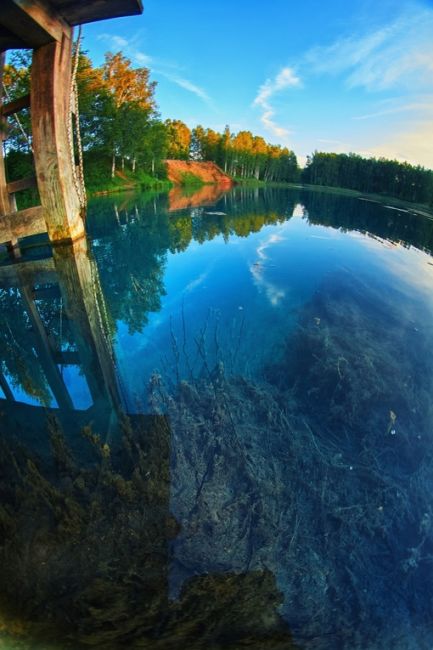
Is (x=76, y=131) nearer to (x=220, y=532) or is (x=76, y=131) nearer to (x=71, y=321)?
(x=71, y=321)

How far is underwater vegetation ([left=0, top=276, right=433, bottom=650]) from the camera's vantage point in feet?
4.48

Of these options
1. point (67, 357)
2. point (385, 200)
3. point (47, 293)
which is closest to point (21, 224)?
point (47, 293)

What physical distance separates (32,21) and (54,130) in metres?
1.79

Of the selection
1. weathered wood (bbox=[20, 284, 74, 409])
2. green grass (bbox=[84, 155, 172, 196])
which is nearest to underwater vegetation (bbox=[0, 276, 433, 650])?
weathered wood (bbox=[20, 284, 74, 409])

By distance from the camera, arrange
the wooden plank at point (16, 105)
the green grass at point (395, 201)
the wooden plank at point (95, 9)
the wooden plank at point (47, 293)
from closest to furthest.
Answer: the wooden plank at point (47, 293), the wooden plank at point (95, 9), the wooden plank at point (16, 105), the green grass at point (395, 201)

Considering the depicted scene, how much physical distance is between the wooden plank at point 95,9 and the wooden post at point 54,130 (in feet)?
1.51

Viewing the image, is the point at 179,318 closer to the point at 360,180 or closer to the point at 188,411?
the point at 188,411

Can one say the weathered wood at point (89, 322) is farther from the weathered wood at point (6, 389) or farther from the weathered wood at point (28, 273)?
the weathered wood at point (6, 389)

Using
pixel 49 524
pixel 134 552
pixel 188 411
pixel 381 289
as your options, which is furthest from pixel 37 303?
pixel 381 289

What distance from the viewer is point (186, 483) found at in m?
1.86

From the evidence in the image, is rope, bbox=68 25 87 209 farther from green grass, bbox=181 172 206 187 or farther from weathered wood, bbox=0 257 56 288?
green grass, bbox=181 172 206 187

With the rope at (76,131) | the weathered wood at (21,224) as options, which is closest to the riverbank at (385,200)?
the rope at (76,131)

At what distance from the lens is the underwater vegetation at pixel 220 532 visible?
1.37 metres

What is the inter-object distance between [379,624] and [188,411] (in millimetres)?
1587
